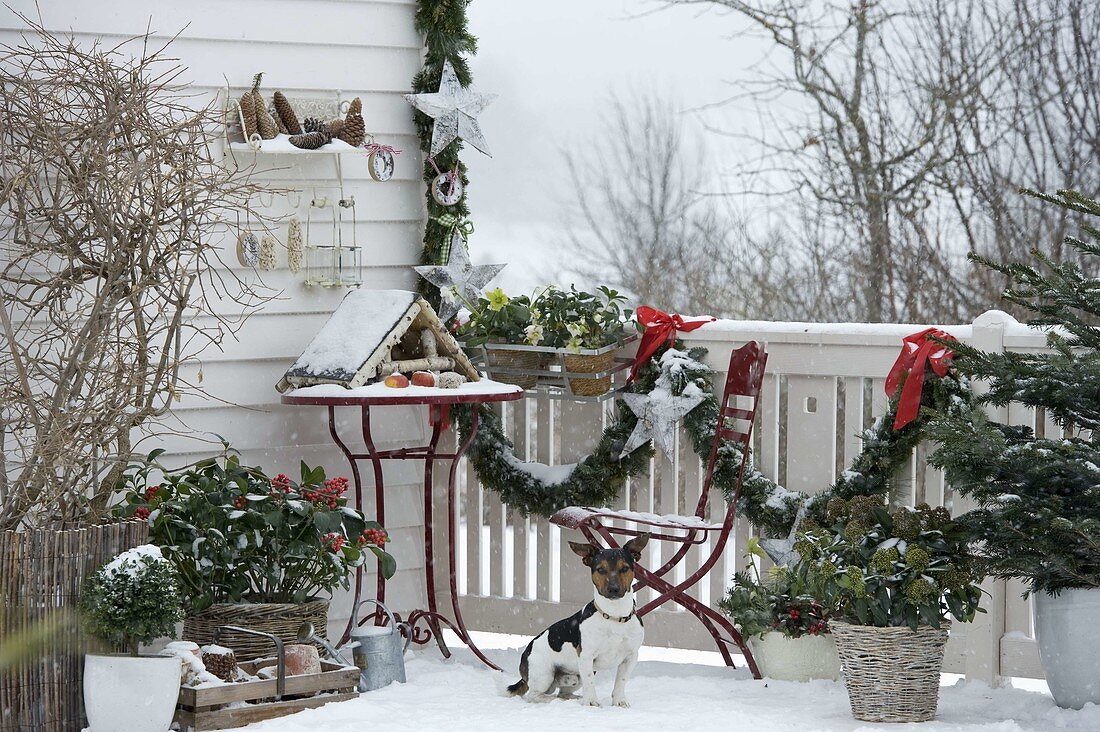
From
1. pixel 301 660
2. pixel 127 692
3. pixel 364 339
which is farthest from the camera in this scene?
pixel 364 339

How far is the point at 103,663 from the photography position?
330 centimetres

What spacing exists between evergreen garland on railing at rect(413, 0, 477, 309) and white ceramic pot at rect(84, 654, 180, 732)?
183 cm

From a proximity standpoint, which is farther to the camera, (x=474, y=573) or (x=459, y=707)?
(x=474, y=573)

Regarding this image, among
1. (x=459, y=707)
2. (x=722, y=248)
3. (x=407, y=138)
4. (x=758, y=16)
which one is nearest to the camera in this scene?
(x=459, y=707)

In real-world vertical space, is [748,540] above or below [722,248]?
below

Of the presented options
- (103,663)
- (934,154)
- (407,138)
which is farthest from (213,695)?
(934,154)

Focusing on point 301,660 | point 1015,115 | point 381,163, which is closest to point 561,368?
point 381,163

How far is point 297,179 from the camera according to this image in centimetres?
440

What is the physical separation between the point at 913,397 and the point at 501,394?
130 centimetres

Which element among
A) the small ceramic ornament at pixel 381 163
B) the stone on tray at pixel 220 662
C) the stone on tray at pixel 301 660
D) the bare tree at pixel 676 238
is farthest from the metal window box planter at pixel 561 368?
the bare tree at pixel 676 238

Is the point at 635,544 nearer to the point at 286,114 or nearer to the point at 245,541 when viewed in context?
the point at 245,541

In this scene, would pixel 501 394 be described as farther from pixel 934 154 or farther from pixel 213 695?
pixel 934 154

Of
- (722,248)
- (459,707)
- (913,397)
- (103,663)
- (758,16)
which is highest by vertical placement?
(758,16)

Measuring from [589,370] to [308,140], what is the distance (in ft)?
4.03
